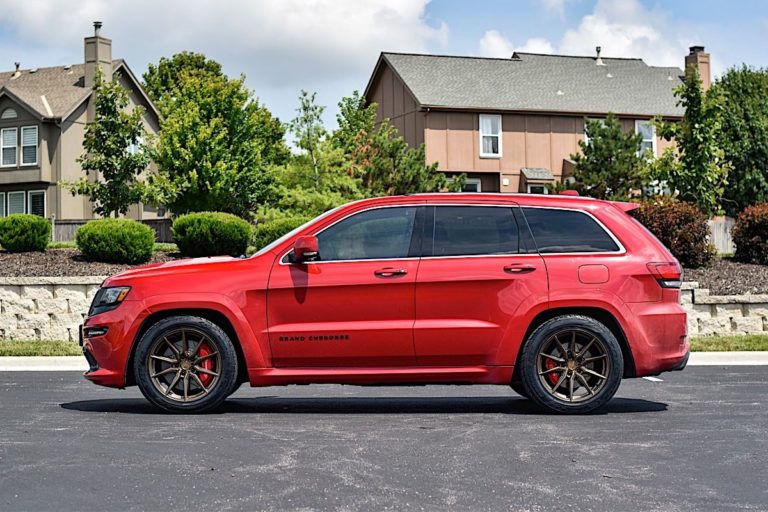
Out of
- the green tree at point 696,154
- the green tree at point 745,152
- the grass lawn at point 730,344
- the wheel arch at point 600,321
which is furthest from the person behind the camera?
the green tree at point 745,152

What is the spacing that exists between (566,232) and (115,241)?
1457 centimetres

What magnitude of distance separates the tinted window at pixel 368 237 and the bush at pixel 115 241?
13.7 meters

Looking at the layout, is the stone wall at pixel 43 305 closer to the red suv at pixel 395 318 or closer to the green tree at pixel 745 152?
the red suv at pixel 395 318

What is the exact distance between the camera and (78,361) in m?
14.8

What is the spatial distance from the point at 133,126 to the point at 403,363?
28.5m

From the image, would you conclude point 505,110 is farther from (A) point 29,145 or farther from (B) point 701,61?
(A) point 29,145

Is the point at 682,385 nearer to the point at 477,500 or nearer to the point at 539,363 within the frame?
the point at 539,363

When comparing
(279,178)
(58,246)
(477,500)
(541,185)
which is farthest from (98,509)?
(541,185)

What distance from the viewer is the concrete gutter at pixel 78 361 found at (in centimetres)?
1418

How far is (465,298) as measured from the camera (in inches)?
351

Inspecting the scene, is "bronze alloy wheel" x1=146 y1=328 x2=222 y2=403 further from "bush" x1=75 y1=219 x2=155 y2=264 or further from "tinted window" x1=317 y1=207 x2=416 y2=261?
"bush" x1=75 y1=219 x2=155 y2=264

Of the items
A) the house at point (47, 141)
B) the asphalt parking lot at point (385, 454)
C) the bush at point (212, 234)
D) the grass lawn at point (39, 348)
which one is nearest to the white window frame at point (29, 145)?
the house at point (47, 141)

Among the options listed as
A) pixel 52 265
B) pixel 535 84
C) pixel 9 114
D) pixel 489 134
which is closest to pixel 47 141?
pixel 9 114

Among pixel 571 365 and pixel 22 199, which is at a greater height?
pixel 22 199
